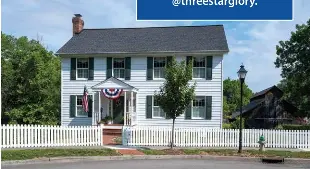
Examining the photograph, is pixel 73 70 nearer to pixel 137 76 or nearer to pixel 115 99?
pixel 115 99

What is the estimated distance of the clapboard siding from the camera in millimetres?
23859

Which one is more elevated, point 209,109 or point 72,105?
point 72,105

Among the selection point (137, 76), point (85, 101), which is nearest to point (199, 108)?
point (137, 76)

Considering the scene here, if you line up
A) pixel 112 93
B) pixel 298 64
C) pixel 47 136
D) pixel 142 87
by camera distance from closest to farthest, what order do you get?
pixel 47 136 → pixel 112 93 → pixel 142 87 → pixel 298 64

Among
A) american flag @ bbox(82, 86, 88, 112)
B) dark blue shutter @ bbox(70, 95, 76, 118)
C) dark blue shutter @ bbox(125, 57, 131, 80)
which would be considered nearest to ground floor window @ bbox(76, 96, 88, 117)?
dark blue shutter @ bbox(70, 95, 76, 118)

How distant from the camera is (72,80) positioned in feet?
83.4

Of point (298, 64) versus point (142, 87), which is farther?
point (298, 64)

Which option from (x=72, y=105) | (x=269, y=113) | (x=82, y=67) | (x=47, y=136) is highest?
(x=82, y=67)

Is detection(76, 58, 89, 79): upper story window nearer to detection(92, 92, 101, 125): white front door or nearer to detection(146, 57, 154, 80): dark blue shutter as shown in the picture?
detection(92, 92, 101, 125): white front door

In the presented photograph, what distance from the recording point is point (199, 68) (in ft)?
79.5

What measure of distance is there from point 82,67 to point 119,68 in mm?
2535

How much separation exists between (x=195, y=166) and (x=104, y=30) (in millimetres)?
18003

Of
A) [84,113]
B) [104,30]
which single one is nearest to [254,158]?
[84,113]

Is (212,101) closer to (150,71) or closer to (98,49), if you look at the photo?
(150,71)
